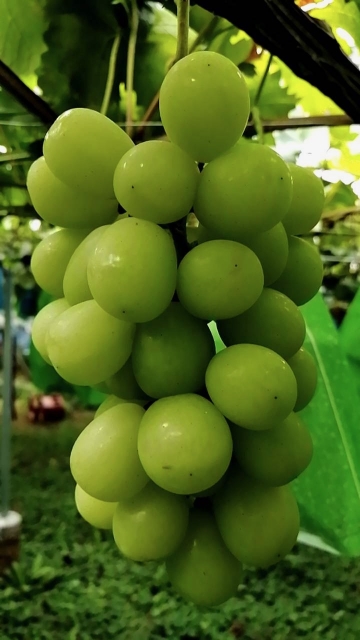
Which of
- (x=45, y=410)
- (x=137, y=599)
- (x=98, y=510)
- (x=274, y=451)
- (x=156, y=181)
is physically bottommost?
(x=45, y=410)

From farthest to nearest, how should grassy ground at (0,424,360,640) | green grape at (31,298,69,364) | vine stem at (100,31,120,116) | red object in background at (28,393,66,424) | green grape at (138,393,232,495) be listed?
1. red object in background at (28,393,66,424)
2. grassy ground at (0,424,360,640)
3. vine stem at (100,31,120,116)
4. green grape at (31,298,69,364)
5. green grape at (138,393,232,495)

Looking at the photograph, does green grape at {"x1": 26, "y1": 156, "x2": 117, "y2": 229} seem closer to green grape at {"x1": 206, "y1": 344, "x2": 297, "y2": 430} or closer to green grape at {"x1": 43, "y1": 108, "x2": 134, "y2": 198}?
green grape at {"x1": 43, "y1": 108, "x2": 134, "y2": 198}

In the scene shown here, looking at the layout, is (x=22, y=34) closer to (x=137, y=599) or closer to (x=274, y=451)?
(x=274, y=451)

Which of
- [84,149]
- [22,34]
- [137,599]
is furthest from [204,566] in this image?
[137,599]

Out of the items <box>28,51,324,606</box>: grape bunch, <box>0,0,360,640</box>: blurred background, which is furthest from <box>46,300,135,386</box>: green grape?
<box>0,0,360,640</box>: blurred background

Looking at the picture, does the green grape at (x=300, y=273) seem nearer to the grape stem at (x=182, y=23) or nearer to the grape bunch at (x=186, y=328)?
the grape bunch at (x=186, y=328)

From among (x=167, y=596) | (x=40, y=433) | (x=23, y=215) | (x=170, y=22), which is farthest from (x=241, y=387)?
(x=40, y=433)
